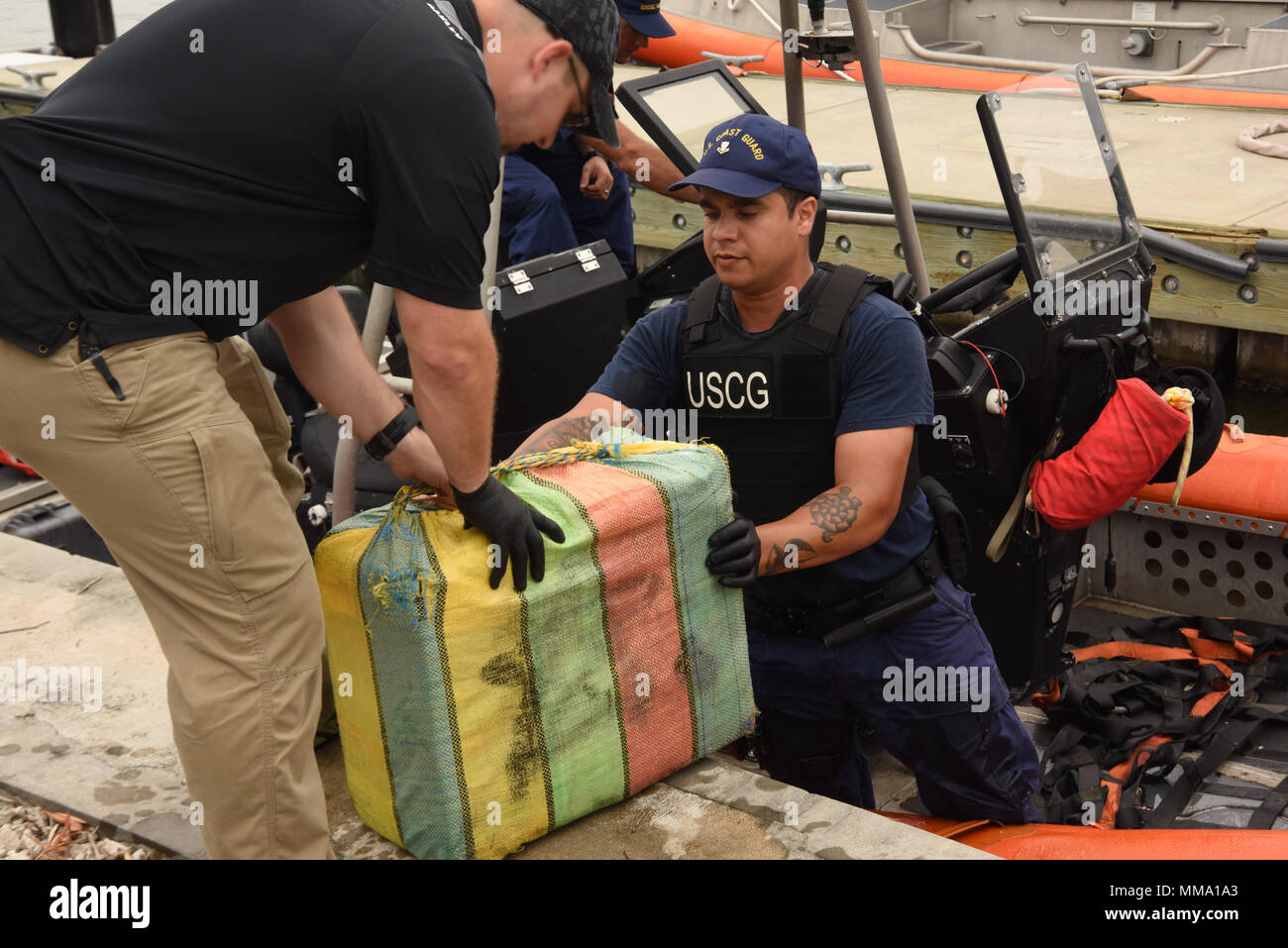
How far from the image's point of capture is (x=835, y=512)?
3.04 metres

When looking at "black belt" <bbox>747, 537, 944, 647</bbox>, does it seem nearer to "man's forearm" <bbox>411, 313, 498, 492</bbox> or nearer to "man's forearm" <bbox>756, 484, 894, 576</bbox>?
"man's forearm" <bbox>756, 484, 894, 576</bbox>

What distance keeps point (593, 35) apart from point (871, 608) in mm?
1479

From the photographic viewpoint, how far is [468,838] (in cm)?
260

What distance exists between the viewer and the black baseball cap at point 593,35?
7.63ft

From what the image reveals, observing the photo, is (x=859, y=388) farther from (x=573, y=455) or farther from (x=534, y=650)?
(x=534, y=650)

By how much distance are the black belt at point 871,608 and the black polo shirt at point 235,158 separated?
1.31 m

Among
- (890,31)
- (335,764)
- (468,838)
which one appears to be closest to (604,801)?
(468,838)

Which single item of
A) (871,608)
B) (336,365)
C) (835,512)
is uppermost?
(336,365)

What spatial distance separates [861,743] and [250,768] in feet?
7.50

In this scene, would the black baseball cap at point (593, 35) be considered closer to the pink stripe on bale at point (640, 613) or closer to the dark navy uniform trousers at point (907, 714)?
the pink stripe on bale at point (640, 613)

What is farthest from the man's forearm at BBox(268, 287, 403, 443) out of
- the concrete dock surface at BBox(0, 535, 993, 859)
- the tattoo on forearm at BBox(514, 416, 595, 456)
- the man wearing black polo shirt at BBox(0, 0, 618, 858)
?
the concrete dock surface at BBox(0, 535, 993, 859)

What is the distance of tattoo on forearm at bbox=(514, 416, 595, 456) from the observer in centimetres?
314

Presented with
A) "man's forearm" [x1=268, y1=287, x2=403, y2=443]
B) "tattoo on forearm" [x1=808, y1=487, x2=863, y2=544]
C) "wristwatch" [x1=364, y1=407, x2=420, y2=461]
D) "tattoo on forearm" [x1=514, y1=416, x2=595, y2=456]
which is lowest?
"tattoo on forearm" [x1=808, y1=487, x2=863, y2=544]

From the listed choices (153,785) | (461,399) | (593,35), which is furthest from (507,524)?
(153,785)
